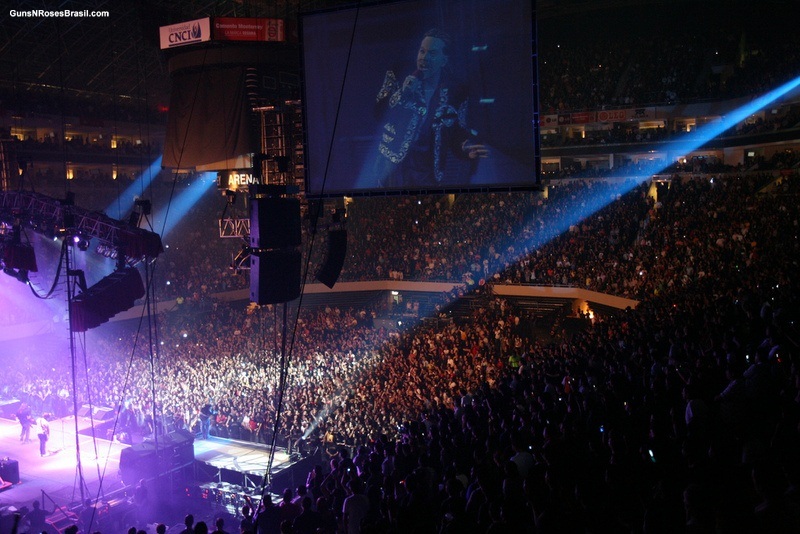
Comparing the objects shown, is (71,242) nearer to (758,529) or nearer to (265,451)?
(265,451)

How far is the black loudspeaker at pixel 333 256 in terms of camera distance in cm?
1287

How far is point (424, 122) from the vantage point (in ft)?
36.5

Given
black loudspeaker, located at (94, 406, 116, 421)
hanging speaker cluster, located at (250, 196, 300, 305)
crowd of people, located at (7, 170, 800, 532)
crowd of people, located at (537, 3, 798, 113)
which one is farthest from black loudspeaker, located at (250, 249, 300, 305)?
crowd of people, located at (537, 3, 798, 113)

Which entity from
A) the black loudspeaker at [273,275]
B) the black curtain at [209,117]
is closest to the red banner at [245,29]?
the black curtain at [209,117]

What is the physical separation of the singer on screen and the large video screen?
2 centimetres

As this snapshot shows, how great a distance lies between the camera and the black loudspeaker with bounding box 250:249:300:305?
11.3 m

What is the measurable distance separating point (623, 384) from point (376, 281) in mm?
18679

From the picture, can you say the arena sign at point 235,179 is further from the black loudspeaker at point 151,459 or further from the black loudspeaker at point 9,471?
the black loudspeaker at point 9,471

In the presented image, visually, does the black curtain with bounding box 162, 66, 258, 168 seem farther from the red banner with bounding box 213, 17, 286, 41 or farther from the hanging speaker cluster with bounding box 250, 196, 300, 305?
the hanging speaker cluster with bounding box 250, 196, 300, 305

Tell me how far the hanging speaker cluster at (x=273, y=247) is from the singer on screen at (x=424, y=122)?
1.75 metres

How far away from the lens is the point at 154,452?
12.9 meters

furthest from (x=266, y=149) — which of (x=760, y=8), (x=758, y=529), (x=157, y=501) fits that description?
(x=760, y=8)

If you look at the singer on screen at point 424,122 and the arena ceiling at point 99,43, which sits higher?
the arena ceiling at point 99,43

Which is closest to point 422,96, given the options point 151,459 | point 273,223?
point 273,223
